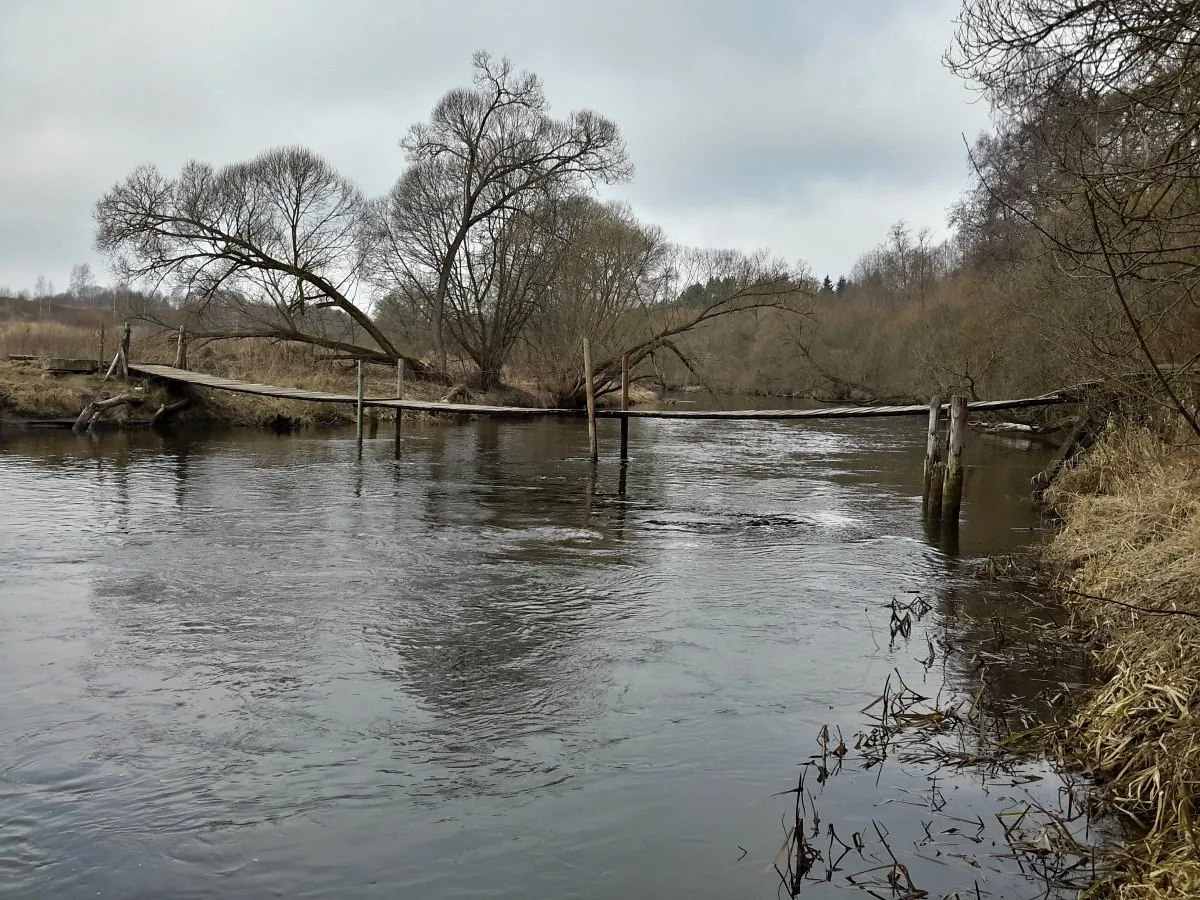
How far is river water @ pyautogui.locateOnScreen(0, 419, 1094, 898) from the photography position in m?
3.44

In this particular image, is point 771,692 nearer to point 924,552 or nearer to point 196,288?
point 924,552

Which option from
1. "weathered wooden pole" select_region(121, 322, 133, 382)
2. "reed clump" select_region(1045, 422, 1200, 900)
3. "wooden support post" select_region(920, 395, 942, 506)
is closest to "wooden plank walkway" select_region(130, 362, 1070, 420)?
"weathered wooden pole" select_region(121, 322, 133, 382)

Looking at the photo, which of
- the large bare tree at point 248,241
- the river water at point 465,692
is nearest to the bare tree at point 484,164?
the large bare tree at point 248,241

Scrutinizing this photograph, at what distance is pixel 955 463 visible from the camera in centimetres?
1023

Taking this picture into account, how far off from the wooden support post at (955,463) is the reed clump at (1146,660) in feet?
5.61

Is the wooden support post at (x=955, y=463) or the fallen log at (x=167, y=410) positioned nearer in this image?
the wooden support post at (x=955, y=463)

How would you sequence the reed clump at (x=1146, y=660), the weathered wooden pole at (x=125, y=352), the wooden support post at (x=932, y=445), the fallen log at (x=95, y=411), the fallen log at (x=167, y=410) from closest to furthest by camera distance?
the reed clump at (x=1146, y=660)
the wooden support post at (x=932, y=445)
the fallen log at (x=95, y=411)
the weathered wooden pole at (x=125, y=352)
the fallen log at (x=167, y=410)

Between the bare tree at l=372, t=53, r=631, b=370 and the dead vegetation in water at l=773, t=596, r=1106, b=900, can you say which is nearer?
the dead vegetation in water at l=773, t=596, r=1106, b=900

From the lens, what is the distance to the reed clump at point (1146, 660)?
3227 mm

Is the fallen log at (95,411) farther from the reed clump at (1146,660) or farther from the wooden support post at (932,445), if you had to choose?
the reed clump at (1146,660)

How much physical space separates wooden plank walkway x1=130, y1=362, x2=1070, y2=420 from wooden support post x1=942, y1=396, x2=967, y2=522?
2.72 ft

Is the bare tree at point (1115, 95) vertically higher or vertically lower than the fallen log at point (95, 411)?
higher

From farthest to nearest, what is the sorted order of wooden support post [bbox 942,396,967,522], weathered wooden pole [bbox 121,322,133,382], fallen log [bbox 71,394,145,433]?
weathered wooden pole [bbox 121,322,133,382]
fallen log [bbox 71,394,145,433]
wooden support post [bbox 942,396,967,522]

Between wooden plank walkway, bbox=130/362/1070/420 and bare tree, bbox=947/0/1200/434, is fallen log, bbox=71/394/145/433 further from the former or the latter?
bare tree, bbox=947/0/1200/434
